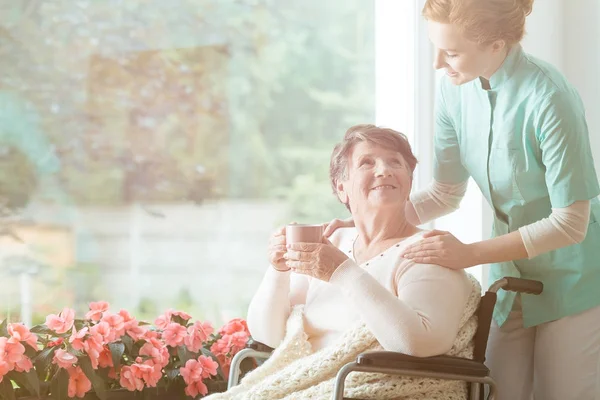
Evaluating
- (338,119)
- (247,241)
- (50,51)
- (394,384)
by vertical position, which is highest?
(50,51)

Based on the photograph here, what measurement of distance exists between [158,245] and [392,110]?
1016 mm

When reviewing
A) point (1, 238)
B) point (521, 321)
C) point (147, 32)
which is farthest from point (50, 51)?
point (521, 321)

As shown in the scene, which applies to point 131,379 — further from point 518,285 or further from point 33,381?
point 518,285

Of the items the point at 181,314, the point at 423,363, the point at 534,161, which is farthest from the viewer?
the point at 181,314

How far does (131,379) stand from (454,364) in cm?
108

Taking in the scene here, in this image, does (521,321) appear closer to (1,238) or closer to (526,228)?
(526,228)

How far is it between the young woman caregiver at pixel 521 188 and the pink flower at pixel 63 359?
868 mm

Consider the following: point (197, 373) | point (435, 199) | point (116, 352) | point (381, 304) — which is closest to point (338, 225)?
point (435, 199)

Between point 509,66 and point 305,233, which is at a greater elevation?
point 509,66

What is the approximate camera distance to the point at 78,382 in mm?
2541

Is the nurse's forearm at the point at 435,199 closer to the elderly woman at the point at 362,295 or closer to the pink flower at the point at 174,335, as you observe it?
the elderly woman at the point at 362,295

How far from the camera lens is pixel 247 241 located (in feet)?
10.4

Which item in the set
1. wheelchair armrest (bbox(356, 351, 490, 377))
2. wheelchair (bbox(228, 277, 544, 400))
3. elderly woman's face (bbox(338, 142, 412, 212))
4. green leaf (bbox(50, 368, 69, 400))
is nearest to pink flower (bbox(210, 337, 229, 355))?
green leaf (bbox(50, 368, 69, 400))

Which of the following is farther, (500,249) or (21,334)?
(21,334)
